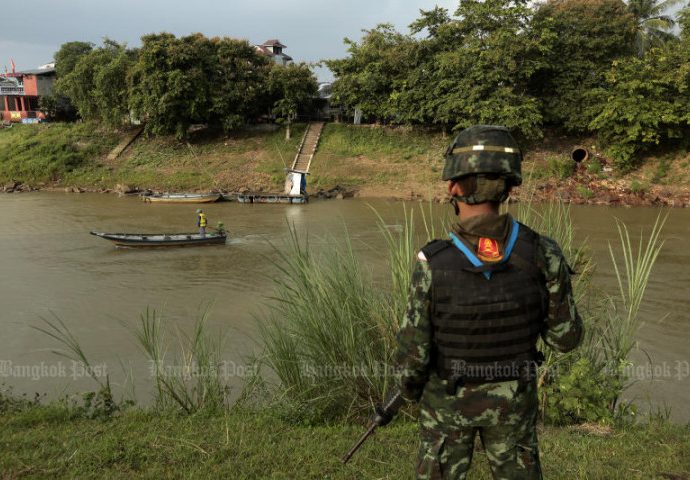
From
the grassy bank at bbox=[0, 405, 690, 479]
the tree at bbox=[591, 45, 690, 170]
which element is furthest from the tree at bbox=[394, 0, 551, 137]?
the grassy bank at bbox=[0, 405, 690, 479]

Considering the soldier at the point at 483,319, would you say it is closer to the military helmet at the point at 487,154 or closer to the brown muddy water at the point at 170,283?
the military helmet at the point at 487,154

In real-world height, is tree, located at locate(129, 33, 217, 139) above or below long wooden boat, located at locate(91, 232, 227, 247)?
above

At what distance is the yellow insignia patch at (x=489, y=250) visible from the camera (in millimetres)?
2107

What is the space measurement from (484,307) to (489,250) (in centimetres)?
24

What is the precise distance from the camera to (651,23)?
2947 centimetres

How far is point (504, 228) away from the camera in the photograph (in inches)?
84.4

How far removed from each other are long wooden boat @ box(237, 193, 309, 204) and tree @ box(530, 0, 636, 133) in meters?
14.0

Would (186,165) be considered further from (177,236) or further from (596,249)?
Answer: (596,249)

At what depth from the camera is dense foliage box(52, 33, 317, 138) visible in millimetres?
28656

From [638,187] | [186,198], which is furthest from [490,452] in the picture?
[638,187]

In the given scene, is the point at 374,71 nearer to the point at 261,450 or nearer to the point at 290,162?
the point at 290,162

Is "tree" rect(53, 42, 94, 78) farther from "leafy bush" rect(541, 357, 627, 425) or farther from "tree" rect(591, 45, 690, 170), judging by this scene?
"leafy bush" rect(541, 357, 627, 425)

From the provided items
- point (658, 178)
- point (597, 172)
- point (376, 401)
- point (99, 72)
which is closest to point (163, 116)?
point (99, 72)

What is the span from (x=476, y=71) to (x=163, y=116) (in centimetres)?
1767
